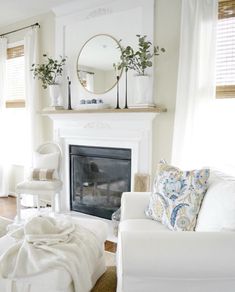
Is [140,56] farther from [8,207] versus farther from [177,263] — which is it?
[8,207]

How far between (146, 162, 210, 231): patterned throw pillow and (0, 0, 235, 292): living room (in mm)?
32

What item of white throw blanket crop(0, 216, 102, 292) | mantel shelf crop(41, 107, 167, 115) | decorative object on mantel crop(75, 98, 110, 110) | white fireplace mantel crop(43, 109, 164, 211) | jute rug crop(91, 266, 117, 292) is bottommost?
jute rug crop(91, 266, 117, 292)

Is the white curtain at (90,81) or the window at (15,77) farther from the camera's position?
the window at (15,77)

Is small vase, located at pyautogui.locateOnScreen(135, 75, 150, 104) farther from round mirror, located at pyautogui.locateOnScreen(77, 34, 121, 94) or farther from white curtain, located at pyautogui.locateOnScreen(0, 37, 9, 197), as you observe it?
white curtain, located at pyautogui.locateOnScreen(0, 37, 9, 197)

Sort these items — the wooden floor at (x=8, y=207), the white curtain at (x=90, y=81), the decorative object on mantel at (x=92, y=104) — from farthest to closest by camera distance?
the wooden floor at (x=8, y=207) → the white curtain at (x=90, y=81) → the decorative object on mantel at (x=92, y=104)

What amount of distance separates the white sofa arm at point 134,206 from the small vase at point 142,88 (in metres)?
1.06

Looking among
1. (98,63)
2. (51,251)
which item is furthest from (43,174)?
(51,251)

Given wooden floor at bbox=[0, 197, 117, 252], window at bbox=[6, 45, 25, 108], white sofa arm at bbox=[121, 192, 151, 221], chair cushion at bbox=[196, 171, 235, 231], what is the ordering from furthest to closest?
1. window at bbox=[6, 45, 25, 108]
2. wooden floor at bbox=[0, 197, 117, 252]
3. white sofa arm at bbox=[121, 192, 151, 221]
4. chair cushion at bbox=[196, 171, 235, 231]

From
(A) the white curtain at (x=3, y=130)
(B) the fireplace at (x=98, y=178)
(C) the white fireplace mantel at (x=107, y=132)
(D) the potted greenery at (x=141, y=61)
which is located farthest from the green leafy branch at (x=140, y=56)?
(A) the white curtain at (x=3, y=130)

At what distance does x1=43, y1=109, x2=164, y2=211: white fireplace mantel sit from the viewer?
303 centimetres

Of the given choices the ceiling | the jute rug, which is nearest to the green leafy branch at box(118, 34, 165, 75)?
the ceiling

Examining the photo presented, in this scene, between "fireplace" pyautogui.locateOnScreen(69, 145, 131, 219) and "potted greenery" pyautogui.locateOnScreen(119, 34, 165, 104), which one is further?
"fireplace" pyautogui.locateOnScreen(69, 145, 131, 219)

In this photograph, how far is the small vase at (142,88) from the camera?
2877 millimetres

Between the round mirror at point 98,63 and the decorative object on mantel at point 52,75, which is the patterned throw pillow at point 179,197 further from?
the decorative object on mantel at point 52,75
